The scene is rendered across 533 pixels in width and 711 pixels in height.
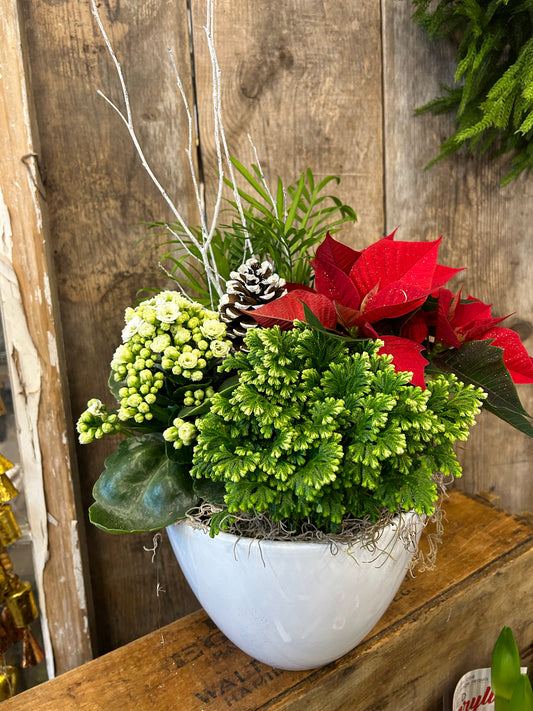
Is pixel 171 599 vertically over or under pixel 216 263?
under

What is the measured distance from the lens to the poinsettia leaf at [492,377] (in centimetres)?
55

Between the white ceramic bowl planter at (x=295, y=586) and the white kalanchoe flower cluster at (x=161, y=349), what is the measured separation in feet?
0.48

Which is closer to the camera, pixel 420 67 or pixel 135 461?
pixel 135 461

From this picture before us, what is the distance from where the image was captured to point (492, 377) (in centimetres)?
56

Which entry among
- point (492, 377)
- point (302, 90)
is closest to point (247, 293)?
point (492, 377)

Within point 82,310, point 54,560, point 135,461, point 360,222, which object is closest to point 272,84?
point 360,222

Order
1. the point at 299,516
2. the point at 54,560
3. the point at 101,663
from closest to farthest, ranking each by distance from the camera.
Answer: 1. the point at 299,516
2. the point at 101,663
3. the point at 54,560

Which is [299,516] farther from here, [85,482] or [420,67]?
[420,67]

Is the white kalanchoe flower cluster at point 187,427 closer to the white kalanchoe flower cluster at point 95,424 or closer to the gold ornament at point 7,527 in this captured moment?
the white kalanchoe flower cluster at point 95,424

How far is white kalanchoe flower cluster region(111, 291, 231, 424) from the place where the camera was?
53 cm

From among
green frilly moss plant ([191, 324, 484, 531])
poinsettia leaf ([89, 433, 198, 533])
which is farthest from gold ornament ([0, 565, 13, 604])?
green frilly moss plant ([191, 324, 484, 531])

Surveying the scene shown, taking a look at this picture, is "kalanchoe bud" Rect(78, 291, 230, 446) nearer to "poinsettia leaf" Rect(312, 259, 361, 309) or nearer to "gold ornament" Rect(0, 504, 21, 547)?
"poinsettia leaf" Rect(312, 259, 361, 309)

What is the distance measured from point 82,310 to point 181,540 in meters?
0.42

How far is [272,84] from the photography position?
0.86 meters
